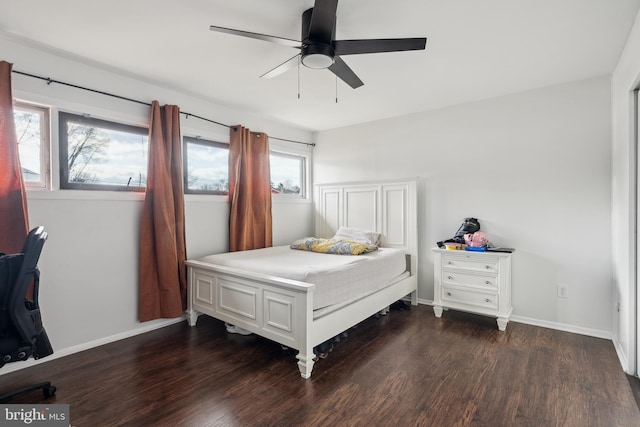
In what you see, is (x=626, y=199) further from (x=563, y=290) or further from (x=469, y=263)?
(x=469, y=263)

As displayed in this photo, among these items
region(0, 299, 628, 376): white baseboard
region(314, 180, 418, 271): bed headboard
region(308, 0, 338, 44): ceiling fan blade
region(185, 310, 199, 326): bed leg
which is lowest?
region(0, 299, 628, 376): white baseboard

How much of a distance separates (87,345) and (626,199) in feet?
14.7

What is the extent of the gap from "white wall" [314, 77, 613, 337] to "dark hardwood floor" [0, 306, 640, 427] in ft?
1.49

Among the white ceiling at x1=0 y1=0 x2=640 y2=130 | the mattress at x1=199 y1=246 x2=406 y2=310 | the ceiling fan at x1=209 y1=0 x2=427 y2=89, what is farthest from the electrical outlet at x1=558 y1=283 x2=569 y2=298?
the ceiling fan at x1=209 y1=0 x2=427 y2=89

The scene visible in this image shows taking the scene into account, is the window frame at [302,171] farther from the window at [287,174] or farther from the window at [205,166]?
the window at [205,166]

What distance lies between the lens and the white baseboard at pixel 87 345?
2.33m

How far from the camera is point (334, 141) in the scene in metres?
4.86

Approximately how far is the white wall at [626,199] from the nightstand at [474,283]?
0.83 meters

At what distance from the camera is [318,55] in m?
1.91

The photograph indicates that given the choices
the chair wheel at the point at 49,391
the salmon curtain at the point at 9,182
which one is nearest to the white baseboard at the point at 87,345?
the chair wheel at the point at 49,391

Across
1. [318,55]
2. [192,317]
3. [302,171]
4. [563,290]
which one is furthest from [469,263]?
[192,317]

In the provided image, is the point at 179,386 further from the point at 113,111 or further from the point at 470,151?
the point at 470,151

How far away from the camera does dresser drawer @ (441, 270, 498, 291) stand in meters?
3.21

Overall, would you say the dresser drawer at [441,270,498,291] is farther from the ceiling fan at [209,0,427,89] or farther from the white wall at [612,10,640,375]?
the ceiling fan at [209,0,427,89]
